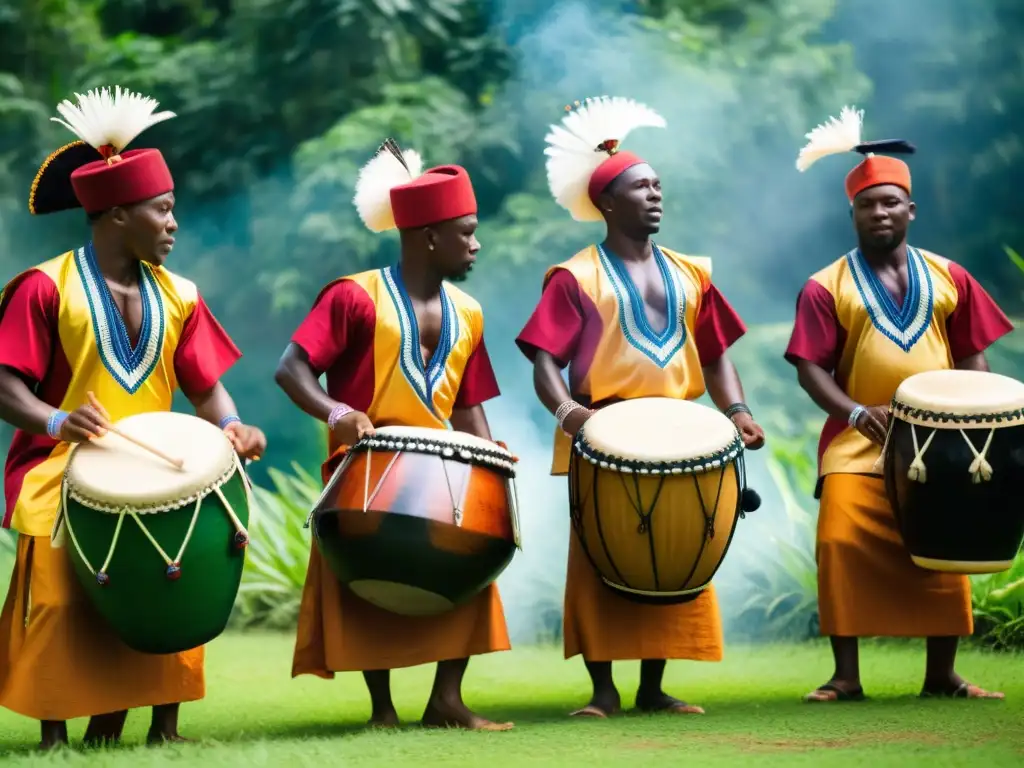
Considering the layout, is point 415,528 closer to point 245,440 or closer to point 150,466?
point 245,440

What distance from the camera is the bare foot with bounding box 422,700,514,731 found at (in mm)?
4633

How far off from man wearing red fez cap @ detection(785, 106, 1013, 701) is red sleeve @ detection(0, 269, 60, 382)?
93.2 inches

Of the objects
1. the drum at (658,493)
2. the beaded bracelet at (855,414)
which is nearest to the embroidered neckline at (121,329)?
the drum at (658,493)

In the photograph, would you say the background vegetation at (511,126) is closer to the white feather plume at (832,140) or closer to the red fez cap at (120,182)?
the white feather plume at (832,140)

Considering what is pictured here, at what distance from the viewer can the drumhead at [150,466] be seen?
4.06 m

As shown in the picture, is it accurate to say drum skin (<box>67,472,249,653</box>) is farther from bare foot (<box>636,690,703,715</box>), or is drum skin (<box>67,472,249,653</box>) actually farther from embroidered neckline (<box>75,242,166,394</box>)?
bare foot (<box>636,690,703,715</box>)

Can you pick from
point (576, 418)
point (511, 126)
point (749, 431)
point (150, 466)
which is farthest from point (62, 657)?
point (511, 126)

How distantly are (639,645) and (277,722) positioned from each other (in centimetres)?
117

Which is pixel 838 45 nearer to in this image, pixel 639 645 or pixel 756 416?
pixel 756 416

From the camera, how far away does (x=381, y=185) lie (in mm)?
5020

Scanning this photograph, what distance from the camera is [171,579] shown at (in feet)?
13.4

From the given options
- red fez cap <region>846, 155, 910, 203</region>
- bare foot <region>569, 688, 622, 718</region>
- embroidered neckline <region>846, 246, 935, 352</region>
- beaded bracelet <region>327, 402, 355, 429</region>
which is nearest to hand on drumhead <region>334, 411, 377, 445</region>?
beaded bracelet <region>327, 402, 355, 429</region>

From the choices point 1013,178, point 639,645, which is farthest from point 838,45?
point 639,645

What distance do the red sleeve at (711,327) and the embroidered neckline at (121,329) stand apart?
1.79m
